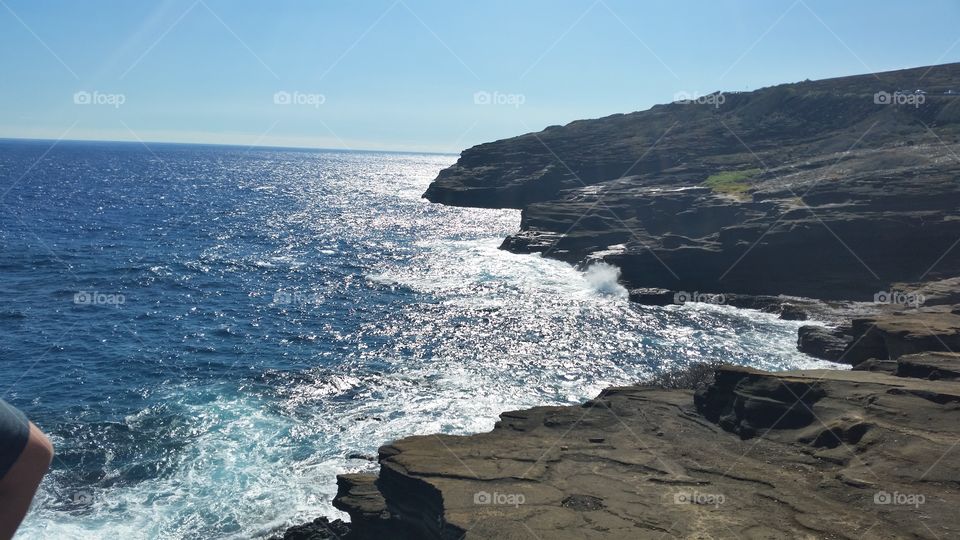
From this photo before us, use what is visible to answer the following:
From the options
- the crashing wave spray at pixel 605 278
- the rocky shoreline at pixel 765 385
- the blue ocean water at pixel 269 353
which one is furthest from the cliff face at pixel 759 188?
the blue ocean water at pixel 269 353

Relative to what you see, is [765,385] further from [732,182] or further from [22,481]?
[732,182]

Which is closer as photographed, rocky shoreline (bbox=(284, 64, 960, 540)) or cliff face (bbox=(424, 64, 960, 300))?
rocky shoreline (bbox=(284, 64, 960, 540))

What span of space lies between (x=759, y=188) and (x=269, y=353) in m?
64.0

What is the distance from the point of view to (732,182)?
291 ft

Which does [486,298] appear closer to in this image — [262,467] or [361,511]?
[262,467]

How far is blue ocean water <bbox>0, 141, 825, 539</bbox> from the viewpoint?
28156 mm

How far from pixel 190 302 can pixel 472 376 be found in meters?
28.7

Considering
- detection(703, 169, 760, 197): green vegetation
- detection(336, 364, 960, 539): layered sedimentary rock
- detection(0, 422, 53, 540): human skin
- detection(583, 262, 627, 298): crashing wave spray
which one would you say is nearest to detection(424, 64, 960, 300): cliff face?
detection(703, 169, 760, 197): green vegetation

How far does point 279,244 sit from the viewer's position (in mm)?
84562

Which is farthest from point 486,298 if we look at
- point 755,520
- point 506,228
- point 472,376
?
point 506,228

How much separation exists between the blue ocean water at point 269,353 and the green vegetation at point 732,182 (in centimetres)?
2745

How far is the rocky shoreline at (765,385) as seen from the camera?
19.2 m

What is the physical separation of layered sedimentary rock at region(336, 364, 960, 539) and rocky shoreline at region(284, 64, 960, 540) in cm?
8

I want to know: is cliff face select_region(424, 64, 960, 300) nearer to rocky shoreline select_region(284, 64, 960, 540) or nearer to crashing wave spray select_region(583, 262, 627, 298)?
rocky shoreline select_region(284, 64, 960, 540)
